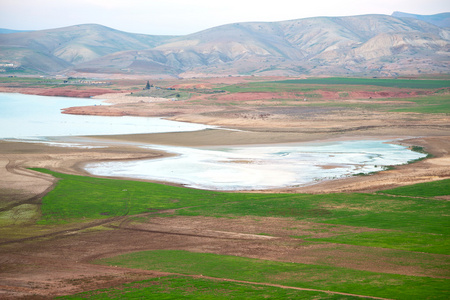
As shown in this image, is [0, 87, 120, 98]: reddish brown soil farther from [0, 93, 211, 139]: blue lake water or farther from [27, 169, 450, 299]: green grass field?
[27, 169, 450, 299]: green grass field

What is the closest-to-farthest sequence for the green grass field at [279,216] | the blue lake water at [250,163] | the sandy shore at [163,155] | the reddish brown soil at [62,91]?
the green grass field at [279,216], the sandy shore at [163,155], the blue lake water at [250,163], the reddish brown soil at [62,91]

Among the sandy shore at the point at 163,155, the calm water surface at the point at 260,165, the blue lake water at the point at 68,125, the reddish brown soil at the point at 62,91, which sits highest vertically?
the reddish brown soil at the point at 62,91

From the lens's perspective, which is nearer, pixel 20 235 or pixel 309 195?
pixel 20 235

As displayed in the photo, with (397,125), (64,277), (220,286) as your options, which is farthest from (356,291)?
(397,125)

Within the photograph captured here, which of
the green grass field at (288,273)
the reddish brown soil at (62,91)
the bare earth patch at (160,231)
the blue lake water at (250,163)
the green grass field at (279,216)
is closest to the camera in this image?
the green grass field at (288,273)

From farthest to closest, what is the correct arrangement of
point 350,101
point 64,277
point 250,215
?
point 350,101 → point 250,215 → point 64,277

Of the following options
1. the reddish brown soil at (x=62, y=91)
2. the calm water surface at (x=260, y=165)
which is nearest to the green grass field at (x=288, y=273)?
the calm water surface at (x=260, y=165)

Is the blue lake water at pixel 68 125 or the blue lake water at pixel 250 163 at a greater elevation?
the blue lake water at pixel 68 125

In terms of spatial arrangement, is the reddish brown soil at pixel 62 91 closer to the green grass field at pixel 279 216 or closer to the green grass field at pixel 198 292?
the green grass field at pixel 279 216

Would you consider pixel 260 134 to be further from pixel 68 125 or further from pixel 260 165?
pixel 68 125

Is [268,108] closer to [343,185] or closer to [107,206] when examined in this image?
[343,185]

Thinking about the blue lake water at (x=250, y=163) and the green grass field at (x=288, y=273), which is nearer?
the green grass field at (x=288, y=273)
